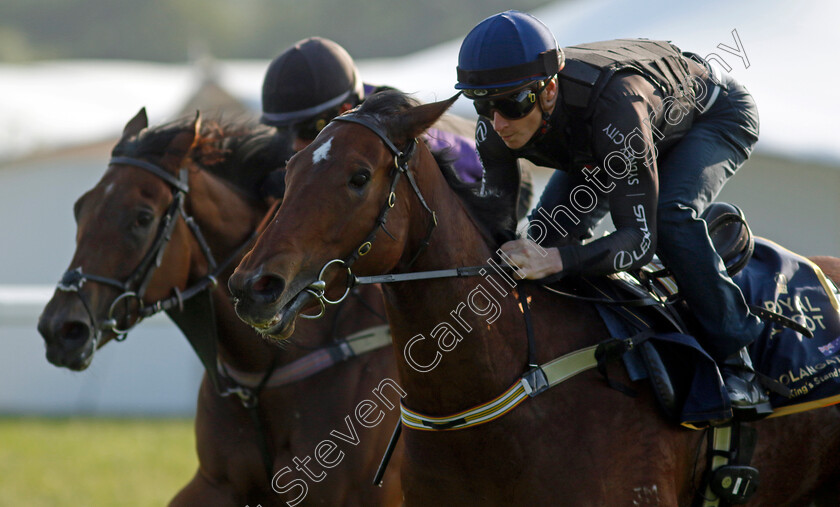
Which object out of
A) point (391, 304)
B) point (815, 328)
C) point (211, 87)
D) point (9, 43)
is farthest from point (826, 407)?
point (9, 43)

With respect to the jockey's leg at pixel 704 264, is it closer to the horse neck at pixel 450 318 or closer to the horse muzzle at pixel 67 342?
the horse neck at pixel 450 318

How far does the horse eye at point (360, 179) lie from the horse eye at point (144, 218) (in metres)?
1.62

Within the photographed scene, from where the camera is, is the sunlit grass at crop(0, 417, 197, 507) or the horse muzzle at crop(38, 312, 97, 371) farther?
the sunlit grass at crop(0, 417, 197, 507)

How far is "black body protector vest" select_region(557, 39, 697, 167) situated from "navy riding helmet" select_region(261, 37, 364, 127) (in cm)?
176

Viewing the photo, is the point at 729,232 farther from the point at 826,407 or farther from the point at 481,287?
the point at 481,287

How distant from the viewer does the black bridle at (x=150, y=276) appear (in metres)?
4.13

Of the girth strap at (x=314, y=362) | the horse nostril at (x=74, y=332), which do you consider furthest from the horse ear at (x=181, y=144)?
the girth strap at (x=314, y=362)

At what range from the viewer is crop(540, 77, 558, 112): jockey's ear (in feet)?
10.9

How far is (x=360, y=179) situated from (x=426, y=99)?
747cm

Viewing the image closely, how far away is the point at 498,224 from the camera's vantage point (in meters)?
3.42

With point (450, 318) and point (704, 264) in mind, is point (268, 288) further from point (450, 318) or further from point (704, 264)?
point (704, 264)

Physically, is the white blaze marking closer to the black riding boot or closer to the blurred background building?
the black riding boot

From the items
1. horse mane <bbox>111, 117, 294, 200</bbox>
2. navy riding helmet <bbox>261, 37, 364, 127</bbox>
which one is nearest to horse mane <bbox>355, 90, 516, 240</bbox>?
horse mane <bbox>111, 117, 294, 200</bbox>

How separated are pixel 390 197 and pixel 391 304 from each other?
1.29ft
